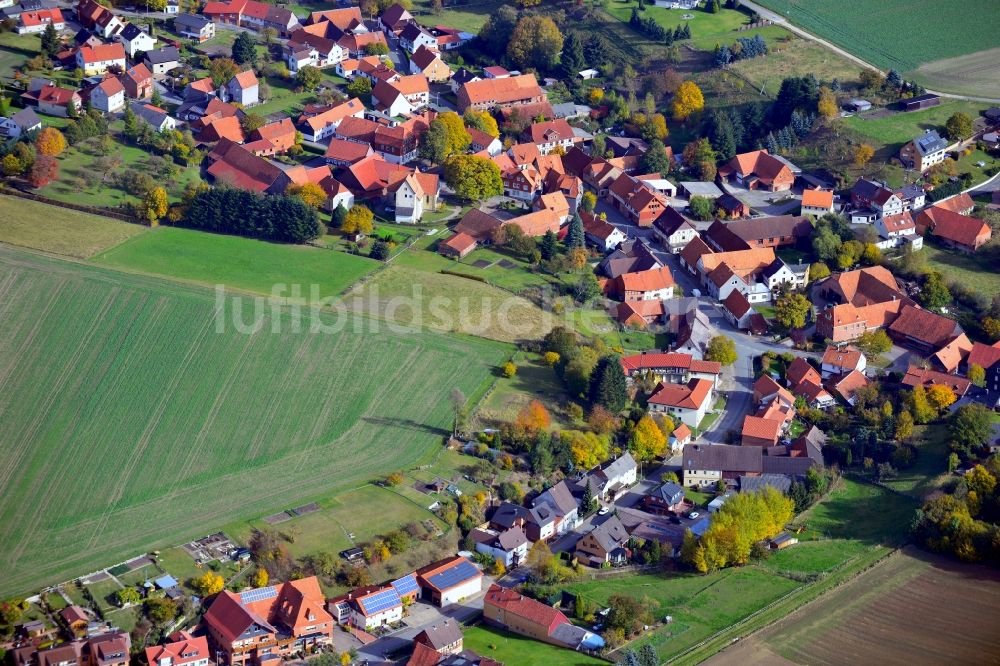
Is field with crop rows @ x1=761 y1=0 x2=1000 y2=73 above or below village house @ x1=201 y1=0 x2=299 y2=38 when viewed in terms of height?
above

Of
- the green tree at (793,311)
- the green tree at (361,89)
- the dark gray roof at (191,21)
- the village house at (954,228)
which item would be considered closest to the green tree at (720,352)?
the green tree at (793,311)

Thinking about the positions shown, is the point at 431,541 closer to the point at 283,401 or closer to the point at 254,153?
the point at 283,401

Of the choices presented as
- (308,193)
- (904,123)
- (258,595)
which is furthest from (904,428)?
(308,193)

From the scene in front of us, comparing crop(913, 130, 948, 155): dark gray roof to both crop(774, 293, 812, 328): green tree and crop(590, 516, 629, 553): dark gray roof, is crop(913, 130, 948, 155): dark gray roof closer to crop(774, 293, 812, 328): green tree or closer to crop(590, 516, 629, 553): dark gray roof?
crop(774, 293, 812, 328): green tree

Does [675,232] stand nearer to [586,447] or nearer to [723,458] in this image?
[723,458]

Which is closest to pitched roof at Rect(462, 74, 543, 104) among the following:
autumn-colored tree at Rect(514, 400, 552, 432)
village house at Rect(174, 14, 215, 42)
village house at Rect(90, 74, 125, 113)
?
village house at Rect(174, 14, 215, 42)

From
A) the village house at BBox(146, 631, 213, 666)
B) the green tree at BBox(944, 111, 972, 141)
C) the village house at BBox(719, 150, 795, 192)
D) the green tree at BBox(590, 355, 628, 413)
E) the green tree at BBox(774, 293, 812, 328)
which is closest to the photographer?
the village house at BBox(146, 631, 213, 666)
